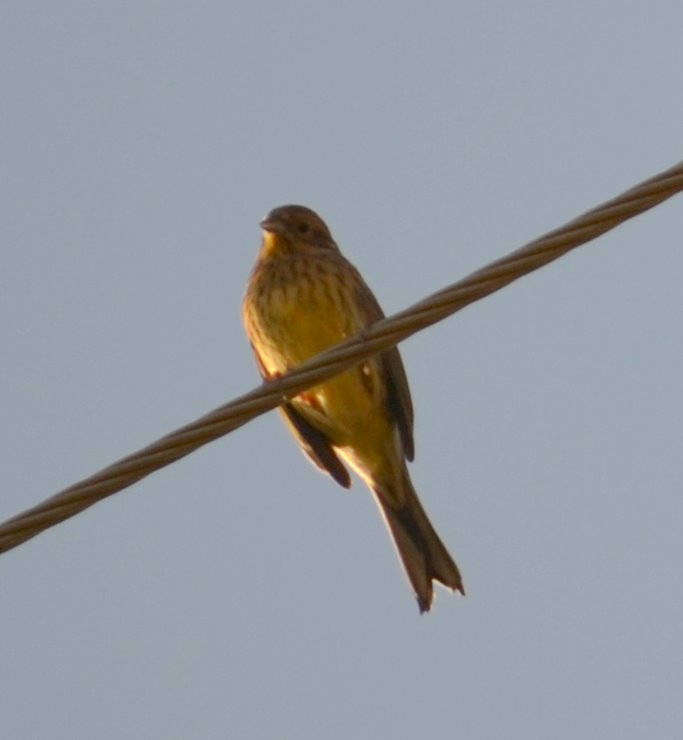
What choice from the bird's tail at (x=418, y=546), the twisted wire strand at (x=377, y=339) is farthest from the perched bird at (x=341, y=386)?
the twisted wire strand at (x=377, y=339)

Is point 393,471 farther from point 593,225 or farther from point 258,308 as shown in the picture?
point 593,225

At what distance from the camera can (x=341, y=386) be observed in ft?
26.7

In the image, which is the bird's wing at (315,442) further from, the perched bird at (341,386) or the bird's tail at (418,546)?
the bird's tail at (418,546)

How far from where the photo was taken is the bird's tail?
7.98m

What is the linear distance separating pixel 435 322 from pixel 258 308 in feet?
11.7

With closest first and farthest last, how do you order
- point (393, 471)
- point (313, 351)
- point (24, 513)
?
1. point (24, 513)
2. point (313, 351)
3. point (393, 471)

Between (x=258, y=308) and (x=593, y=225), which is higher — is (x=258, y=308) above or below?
above

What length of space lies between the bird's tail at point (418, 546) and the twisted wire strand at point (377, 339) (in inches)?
123

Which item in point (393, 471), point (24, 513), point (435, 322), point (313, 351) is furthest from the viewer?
point (393, 471)

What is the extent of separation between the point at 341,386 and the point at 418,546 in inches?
28.4

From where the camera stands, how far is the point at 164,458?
455cm

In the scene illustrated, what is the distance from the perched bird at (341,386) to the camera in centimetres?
801

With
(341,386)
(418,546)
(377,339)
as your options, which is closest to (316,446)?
(341,386)

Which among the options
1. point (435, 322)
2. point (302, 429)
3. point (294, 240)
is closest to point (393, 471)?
point (302, 429)
